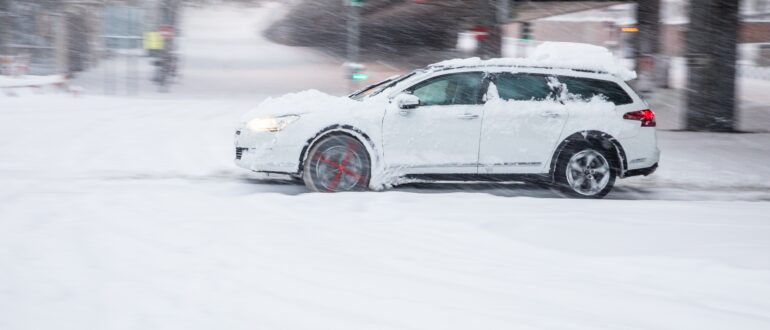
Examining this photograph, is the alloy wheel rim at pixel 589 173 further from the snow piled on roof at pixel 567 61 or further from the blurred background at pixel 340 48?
the blurred background at pixel 340 48

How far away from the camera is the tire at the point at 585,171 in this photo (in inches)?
391

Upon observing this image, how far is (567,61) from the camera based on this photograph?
1020cm

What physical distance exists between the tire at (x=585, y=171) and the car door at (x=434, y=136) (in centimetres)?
99

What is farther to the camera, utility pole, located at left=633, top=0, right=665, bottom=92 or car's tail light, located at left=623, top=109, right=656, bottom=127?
utility pole, located at left=633, top=0, right=665, bottom=92

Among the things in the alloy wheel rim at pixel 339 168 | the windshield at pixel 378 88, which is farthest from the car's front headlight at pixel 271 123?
the windshield at pixel 378 88

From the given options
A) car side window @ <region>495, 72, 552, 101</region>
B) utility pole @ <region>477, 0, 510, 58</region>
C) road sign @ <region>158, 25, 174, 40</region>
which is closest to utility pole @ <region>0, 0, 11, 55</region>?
road sign @ <region>158, 25, 174, 40</region>

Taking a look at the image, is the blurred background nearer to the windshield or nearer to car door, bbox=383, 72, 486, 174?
the windshield

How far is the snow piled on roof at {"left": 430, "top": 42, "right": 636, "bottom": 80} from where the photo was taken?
33.0ft

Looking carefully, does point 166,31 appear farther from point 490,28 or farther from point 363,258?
point 363,258

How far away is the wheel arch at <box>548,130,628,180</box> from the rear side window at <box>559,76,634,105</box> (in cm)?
41

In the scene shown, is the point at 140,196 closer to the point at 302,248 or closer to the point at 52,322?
the point at 302,248

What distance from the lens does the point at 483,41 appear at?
67.5 feet

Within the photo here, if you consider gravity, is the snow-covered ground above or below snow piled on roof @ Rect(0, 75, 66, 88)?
below

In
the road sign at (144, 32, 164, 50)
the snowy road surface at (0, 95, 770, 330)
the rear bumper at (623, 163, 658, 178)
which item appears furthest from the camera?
the road sign at (144, 32, 164, 50)
